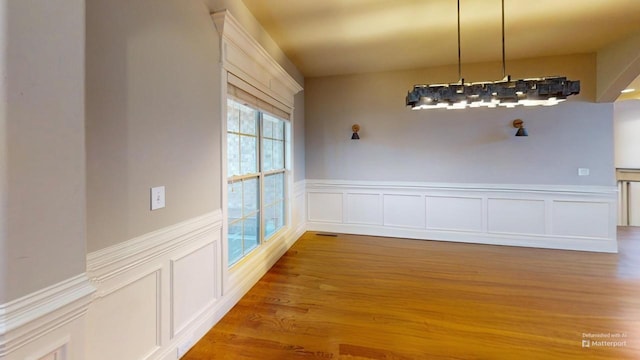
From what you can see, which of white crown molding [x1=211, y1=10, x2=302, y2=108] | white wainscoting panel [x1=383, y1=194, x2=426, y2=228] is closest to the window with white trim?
white crown molding [x1=211, y1=10, x2=302, y2=108]

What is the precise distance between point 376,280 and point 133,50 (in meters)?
2.82

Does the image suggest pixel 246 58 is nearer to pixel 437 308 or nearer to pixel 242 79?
pixel 242 79

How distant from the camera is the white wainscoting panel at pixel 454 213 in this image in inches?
170

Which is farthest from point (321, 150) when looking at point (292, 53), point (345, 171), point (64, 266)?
point (64, 266)

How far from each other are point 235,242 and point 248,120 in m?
1.24

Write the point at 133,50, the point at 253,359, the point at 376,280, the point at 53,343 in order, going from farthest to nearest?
the point at 376,280
the point at 253,359
the point at 133,50
the point at 53,343

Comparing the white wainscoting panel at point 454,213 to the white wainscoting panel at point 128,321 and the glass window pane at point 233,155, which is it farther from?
the white wainscoting panel at point 128,321

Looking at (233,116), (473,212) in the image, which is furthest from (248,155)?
(473,212)

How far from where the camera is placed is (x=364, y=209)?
477 centimetres

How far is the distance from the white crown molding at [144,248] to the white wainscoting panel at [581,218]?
455 cm

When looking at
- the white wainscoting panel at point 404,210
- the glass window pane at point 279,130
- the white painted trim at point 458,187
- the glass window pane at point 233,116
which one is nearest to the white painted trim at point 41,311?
the glass window pane at point 233,116

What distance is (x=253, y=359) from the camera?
1869 millimetres

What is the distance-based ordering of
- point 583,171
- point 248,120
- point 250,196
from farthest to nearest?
point 583,171 → point 250,196 → point 248,120

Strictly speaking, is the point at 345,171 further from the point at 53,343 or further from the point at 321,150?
the point at 53,343
